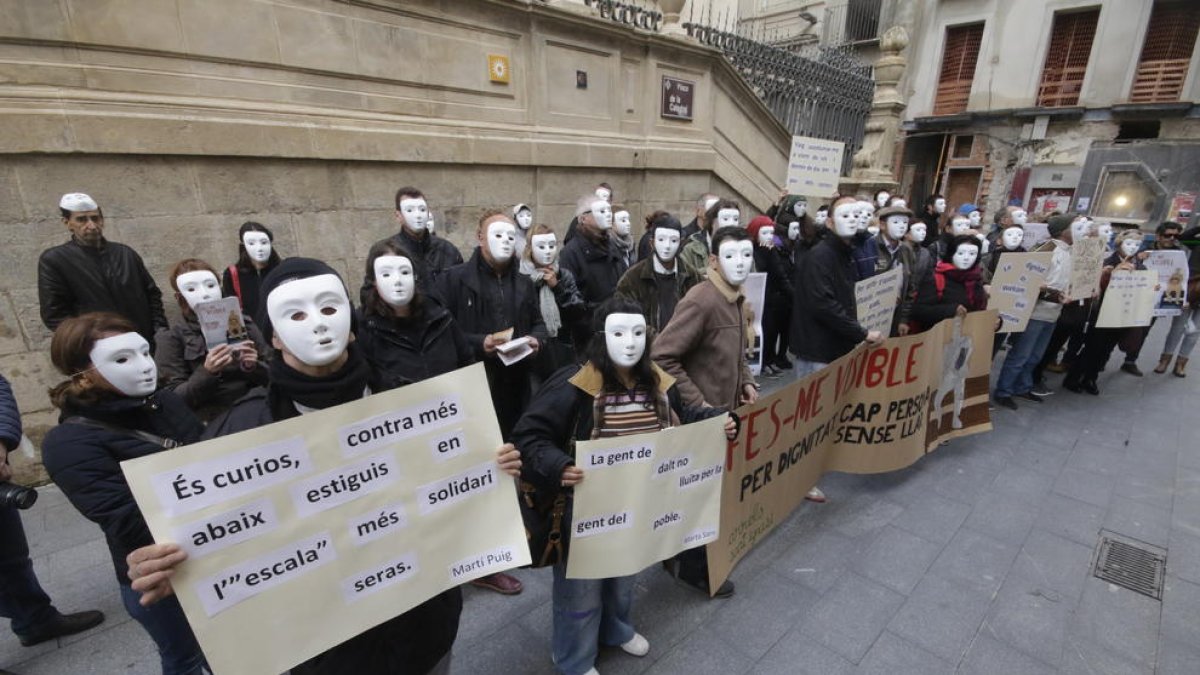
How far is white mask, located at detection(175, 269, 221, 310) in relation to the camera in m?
2.89

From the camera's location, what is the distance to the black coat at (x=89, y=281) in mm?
3282

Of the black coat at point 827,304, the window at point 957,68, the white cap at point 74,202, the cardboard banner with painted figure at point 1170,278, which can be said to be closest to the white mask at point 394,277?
the white cap at point 74,202

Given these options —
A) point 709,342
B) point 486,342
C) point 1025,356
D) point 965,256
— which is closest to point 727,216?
point 965,256

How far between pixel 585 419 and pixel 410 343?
998 millimetres

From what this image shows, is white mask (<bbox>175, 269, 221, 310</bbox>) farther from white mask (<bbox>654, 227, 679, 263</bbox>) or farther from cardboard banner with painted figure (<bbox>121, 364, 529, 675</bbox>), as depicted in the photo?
white mask (<bbox>654, 227, 679, 263</bbox>)

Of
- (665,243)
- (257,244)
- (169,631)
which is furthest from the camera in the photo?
(665,243)

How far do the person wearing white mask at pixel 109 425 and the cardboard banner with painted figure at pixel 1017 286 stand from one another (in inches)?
244

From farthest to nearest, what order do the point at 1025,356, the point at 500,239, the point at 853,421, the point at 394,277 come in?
the point at 1025,356, the point at 853,421, the point at 500,239, the point at 394,277

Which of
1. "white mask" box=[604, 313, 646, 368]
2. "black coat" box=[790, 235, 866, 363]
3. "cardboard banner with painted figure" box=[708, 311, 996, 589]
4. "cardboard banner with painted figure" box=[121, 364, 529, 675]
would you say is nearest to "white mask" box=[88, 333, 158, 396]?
"cardboard banner with painted figure" box=[121, 364, 529, 675]

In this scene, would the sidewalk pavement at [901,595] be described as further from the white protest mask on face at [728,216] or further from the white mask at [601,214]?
the white mask at [601,214]

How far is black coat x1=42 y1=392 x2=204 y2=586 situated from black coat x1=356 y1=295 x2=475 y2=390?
35.3 inches

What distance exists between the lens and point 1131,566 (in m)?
3.19

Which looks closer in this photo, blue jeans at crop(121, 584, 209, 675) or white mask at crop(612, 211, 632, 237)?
blue jeans at crop(121, 584, 209, 675)

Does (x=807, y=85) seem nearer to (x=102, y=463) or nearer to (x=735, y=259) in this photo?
(x=735, y=259)
